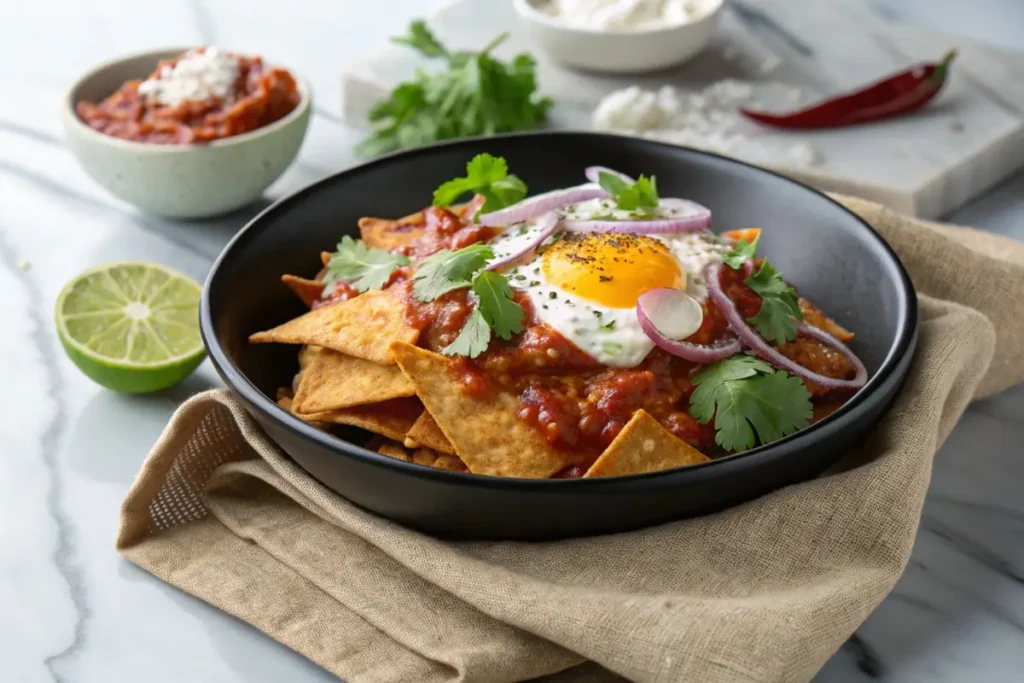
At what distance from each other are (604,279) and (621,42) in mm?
2065

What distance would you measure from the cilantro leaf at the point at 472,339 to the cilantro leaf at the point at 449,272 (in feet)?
0.29

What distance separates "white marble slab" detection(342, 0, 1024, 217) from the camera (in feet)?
11.8

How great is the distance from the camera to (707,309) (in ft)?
7.56

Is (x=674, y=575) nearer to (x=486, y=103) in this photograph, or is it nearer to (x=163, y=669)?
(x=163, y=669)

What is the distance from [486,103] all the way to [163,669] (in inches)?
87.2

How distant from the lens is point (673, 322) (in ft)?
7.31

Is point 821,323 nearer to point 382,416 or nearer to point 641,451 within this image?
point 641,451

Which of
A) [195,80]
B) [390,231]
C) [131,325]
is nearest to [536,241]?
[390,231]

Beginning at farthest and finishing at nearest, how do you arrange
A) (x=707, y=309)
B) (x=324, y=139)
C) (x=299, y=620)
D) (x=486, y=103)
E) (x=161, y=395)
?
(x=324, y=139) → (x=486, y=103) → (x=161, y=395) → (x=707, y=309) → (x=299, y=620)

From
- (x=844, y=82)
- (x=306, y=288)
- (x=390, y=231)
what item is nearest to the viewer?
(x=306, y=288)

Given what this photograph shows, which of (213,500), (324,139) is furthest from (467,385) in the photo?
(324,139)

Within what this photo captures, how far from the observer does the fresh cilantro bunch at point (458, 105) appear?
376 centimetres

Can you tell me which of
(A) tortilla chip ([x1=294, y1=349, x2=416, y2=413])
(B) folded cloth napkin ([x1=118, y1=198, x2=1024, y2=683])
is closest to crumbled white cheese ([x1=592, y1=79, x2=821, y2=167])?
(B) folded cloth napkin ([x1=118, y1=198, x2=1024, y2=683])

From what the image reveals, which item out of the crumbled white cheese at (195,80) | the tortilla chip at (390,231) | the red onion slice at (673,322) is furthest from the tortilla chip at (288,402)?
the crumbled white cheese at (195,80)
